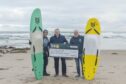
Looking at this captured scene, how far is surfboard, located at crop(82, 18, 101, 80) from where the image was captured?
36.7ft

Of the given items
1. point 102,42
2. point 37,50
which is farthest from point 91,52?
point 102,42

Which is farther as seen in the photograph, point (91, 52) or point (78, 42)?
point (91, 52)

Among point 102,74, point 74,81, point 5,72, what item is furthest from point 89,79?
point 5,72

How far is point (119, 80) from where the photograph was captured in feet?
36.4

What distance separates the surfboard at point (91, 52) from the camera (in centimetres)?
1120

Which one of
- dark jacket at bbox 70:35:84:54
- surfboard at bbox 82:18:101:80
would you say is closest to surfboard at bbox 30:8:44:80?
dark jacket at bbox 70:35:84:54

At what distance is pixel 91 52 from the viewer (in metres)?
11.3

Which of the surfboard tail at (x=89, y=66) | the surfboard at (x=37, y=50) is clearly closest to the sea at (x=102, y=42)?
the surfboard tail at (x=89, y=66)

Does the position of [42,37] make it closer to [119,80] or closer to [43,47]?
[43,47]

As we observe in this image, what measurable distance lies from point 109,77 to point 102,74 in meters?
0.78

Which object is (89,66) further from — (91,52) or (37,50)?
(37,50)

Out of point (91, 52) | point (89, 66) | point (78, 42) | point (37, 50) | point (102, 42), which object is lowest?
point (102, 42)

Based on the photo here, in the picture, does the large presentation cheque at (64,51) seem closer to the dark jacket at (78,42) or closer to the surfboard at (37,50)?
the dark jacket at (78,42)

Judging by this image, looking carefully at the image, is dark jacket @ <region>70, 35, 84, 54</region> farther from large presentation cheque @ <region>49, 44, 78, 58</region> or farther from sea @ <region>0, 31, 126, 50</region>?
sea @ <region>0, 31, 126, 50</region>
